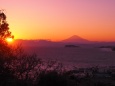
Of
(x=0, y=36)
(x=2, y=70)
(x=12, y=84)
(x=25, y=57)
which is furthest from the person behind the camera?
(x=0, y=36)

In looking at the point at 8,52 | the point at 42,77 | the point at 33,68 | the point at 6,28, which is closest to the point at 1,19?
the point at 6,28

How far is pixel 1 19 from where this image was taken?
33312 mm

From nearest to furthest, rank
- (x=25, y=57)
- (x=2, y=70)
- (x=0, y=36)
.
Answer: (x=2, y=70) → (x=25, y=57) → (x=0, y=36)

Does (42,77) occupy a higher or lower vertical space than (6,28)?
lower

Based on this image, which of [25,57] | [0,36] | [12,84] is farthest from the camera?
[0,36]

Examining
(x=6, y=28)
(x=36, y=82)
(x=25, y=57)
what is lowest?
(x=36, y=82)

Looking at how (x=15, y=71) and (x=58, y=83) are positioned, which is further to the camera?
(x=15, y=71)

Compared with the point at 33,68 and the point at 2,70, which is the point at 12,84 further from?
the point at 33,68

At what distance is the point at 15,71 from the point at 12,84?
2.52 m

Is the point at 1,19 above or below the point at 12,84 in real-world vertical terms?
above

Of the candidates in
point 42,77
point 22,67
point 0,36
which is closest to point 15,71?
point 22,67

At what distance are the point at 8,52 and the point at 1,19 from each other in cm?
539

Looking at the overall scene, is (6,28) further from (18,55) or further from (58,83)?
(58,83)

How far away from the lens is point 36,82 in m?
26.7
